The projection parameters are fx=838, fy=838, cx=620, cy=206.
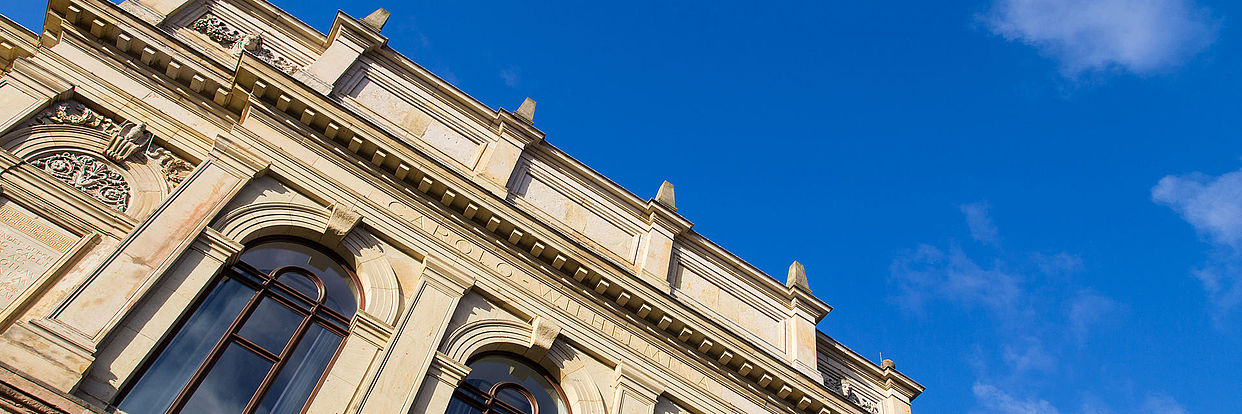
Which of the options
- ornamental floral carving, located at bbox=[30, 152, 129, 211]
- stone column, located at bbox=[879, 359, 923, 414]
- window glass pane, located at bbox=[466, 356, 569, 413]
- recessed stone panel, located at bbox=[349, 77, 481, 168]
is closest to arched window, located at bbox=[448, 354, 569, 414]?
window glass pane, located at bbox=[466, 356, 569, 413]

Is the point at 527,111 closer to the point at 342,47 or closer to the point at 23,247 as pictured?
the point at 342,47

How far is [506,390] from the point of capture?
13.6 meters

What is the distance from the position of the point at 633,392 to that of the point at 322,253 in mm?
5518

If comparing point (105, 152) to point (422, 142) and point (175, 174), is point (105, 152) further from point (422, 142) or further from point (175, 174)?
point (422, 142)

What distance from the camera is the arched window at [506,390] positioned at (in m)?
13.0

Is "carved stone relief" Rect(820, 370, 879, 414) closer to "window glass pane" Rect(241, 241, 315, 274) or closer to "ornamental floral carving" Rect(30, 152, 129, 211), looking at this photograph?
"window glass pane" Rect(241, 241, 315, 274)

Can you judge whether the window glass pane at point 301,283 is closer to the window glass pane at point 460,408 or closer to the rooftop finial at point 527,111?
the window glass pane at point 460,408

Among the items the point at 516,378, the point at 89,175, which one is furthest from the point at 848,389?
the point at 89,175

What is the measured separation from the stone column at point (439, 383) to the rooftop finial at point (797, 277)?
9.19 meters

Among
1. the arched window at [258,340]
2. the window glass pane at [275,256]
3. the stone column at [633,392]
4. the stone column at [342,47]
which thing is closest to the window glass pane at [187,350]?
the arched window at [258,340]

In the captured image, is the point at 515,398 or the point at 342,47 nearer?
the point at 515,398

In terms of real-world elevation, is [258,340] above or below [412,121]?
below

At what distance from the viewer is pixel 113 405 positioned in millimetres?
9562

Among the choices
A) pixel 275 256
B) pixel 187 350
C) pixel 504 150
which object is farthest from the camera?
pixel 504 150
